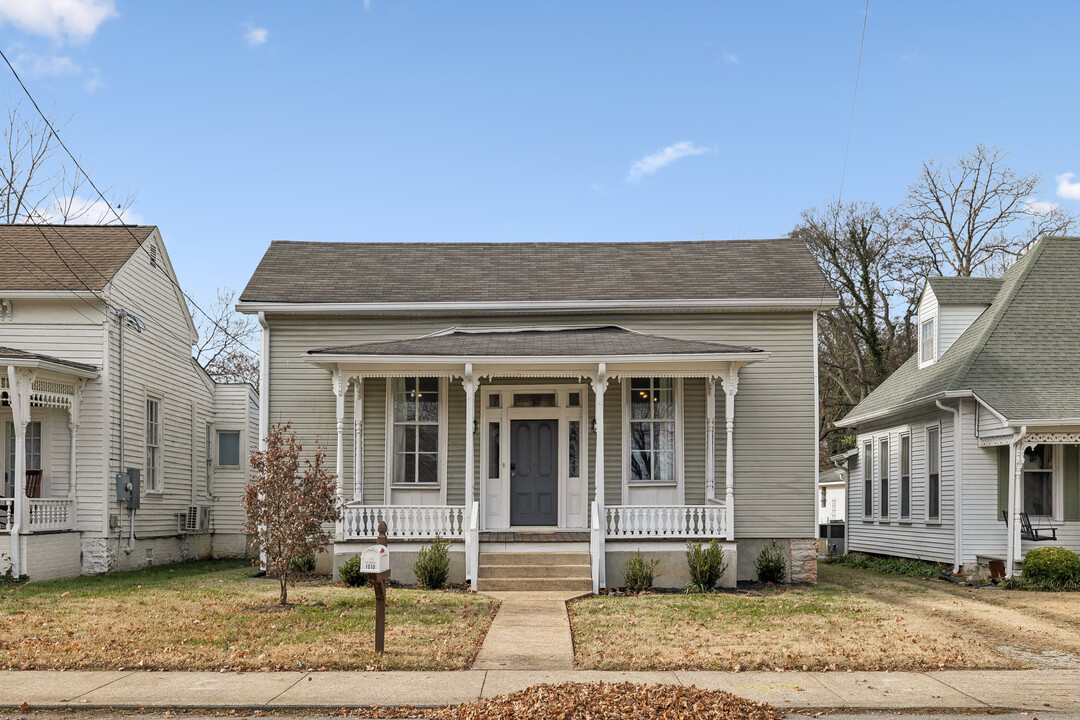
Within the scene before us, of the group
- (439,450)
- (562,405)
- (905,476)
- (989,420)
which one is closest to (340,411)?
(439,450)

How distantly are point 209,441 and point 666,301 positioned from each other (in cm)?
1210

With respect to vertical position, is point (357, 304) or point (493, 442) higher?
point (357, 304)

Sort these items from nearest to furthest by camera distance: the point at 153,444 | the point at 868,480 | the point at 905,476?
the point at 153,444
the point at 905,476
the point at 868,480

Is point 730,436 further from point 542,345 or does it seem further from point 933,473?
point 933,473

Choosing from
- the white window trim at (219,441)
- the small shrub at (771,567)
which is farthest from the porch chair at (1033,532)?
the white window trim at (219,441)

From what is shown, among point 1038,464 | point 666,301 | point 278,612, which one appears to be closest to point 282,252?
point 666,301

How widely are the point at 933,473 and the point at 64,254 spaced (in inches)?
660

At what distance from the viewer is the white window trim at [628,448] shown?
16.2m

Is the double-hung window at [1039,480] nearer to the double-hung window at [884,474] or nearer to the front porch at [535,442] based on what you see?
the double-hung window at [884,474]

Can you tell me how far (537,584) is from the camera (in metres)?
14.2

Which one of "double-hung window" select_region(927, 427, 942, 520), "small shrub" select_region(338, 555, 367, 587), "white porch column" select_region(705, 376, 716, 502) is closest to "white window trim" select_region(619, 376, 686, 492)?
"white porch column" select_region(705, 376, 716, 502)

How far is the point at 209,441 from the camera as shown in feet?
75.3

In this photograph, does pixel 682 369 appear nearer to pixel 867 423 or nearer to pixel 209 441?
pixel 867 423

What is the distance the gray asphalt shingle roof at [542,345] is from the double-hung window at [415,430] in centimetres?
88
